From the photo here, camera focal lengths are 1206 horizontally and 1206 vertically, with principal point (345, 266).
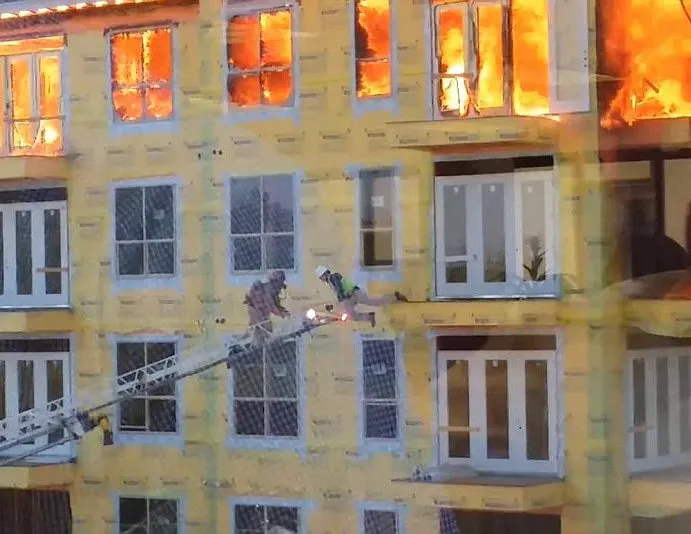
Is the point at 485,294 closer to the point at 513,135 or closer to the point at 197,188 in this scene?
the point at 513,135

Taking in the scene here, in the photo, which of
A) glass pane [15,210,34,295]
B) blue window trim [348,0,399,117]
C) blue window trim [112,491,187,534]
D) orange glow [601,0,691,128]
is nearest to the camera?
orange glow [601,0,691,128]

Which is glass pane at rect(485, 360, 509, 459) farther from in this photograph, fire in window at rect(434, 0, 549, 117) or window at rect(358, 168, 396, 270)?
fire in window at rect(434, 0, 549, 117)

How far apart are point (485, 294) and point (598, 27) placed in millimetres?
350

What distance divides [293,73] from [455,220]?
0.29 meters

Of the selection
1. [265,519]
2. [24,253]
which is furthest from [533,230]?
[24,253]

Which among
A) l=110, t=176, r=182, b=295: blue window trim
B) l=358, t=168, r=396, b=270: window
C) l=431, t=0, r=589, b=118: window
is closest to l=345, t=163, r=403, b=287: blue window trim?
l=358, t=168, r=396, b=270: window

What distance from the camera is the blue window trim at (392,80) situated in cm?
153

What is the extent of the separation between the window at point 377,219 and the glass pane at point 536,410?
0.74ft

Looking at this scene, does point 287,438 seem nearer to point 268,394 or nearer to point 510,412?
point 268,394

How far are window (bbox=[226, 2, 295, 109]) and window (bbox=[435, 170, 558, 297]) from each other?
0.26 metres

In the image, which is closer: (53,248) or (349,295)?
(349,295)

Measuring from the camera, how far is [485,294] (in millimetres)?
1496

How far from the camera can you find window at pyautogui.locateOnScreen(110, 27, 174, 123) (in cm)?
166

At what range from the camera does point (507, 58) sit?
1465mm
